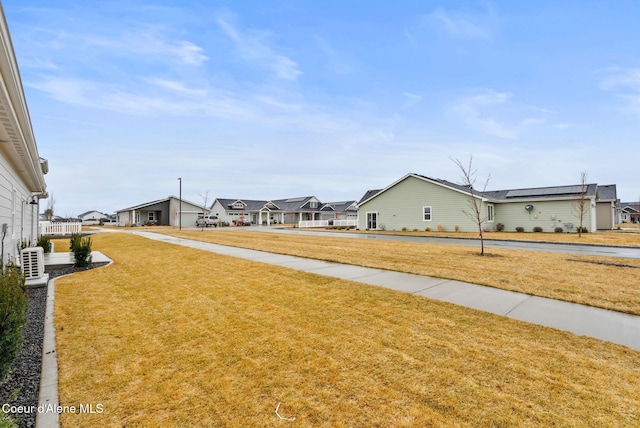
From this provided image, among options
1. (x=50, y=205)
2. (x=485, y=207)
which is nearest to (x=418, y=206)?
(x=485, y=207)

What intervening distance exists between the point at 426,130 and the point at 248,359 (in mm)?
26645

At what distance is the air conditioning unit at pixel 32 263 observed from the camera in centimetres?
716

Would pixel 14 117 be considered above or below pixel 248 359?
above

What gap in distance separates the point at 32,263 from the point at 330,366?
27.3 ft

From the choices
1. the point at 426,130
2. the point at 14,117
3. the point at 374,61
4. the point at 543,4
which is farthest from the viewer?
the point at 426,130

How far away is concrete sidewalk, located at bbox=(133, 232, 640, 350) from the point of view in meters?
4.22

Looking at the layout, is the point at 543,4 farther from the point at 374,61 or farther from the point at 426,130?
the point at 426,130

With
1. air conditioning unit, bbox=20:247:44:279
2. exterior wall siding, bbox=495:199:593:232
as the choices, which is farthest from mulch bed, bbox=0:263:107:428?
exterior wall siding, bbox=495:199:593:232

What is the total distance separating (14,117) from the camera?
486 cm

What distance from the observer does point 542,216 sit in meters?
26.1

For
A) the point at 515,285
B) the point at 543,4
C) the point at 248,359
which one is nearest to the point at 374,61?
the point at 543,4

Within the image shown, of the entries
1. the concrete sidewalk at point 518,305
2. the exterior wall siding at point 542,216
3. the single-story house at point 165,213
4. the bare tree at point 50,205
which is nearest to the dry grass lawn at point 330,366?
the concrete sidewalk at point 518,305

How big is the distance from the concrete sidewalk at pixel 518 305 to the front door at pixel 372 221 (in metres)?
25.0

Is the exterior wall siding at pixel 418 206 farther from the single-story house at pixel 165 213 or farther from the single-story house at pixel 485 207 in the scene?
the single-story house at pixel 165 213
